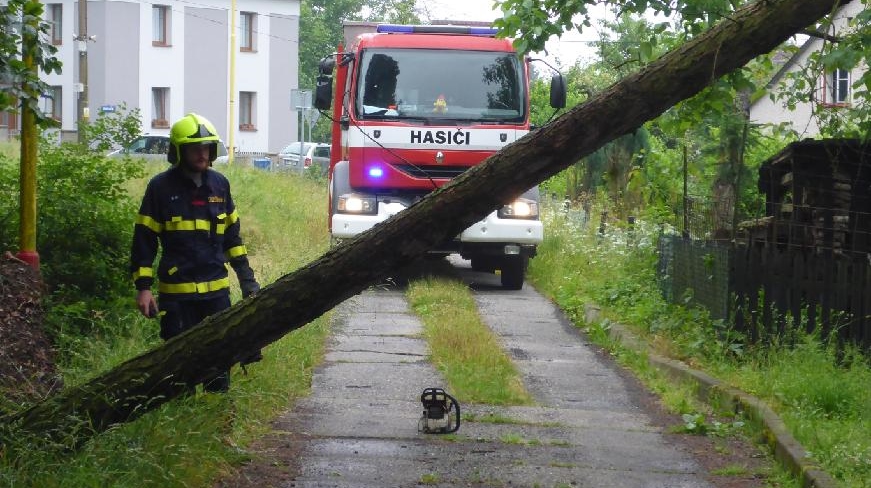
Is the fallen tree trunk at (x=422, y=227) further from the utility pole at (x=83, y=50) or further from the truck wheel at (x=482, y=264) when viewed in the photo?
the utility pole at (x=83, y=50)

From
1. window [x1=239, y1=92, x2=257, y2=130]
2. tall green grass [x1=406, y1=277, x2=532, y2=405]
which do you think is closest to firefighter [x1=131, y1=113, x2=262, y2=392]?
tall green grass [x1=406, y1=277, x2=532, y2=405]

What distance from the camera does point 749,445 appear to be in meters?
7.60

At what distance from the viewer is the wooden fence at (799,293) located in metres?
9.27

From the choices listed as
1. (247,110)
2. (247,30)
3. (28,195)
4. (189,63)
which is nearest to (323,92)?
(28,195)

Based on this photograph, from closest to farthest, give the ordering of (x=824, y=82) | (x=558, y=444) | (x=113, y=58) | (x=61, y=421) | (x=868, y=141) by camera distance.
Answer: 1. (x=61, y=421)
2. (x=558, y=444)
3. (x=868, y=141)
4. (x=824, y=82)
5. (x=113, y=58)

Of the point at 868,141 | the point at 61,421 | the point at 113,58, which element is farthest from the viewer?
the point at 113,58

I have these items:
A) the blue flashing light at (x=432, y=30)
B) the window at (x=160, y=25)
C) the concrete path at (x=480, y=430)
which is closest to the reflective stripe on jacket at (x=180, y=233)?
the concrete path at (x=480, y=430)

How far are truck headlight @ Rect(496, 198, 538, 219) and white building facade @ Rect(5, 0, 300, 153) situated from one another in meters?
34.3

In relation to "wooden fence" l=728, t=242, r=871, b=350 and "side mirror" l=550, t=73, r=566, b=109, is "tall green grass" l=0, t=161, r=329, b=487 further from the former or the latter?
"side mirror" l=550, t=73, r=566, b=109

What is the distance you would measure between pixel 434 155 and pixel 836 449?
8.61 meters

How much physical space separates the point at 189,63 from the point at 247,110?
379 centimetres

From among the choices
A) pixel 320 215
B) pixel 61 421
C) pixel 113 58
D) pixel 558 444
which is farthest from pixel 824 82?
pixel 113 58

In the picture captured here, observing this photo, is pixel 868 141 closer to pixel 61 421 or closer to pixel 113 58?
pixel 61 421

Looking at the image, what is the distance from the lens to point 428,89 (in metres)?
14.9
